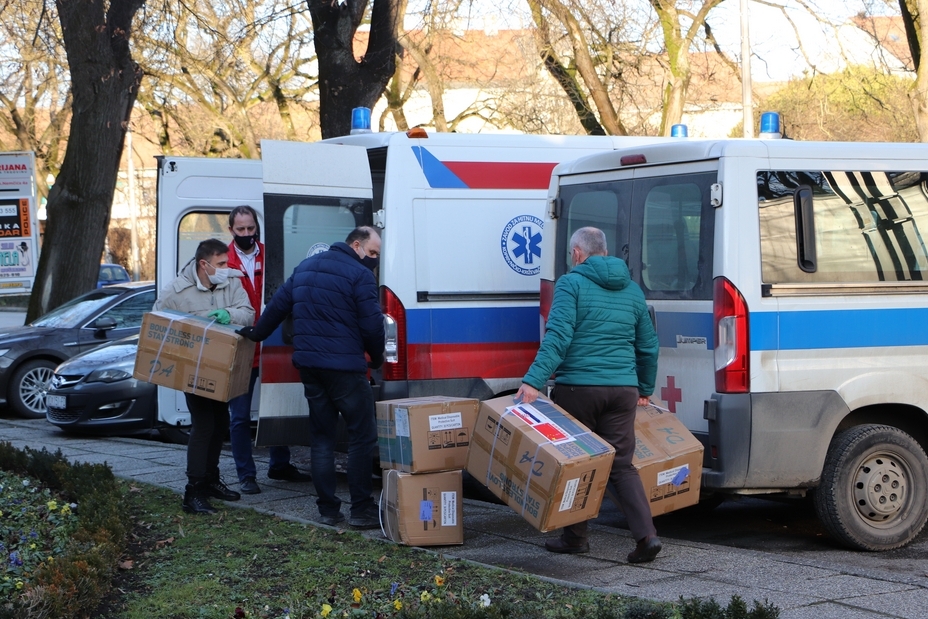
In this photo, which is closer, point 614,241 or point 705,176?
point 705,176

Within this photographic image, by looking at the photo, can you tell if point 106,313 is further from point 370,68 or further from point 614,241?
point 614,241

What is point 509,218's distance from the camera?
289 inches

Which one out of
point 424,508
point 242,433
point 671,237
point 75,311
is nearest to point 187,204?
point 242,433

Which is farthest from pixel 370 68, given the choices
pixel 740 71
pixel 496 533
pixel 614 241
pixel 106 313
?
pixel 740 71

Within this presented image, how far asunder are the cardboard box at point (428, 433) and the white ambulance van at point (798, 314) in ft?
3.62

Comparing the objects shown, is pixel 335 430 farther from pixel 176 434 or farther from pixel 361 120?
pixel 176 434

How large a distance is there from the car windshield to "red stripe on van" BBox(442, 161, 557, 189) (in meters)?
6.70

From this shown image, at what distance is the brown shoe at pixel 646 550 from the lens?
5539 millimetres

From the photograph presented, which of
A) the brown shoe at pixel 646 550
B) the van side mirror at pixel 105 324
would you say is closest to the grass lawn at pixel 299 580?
the brown shoe at pixel 646 550

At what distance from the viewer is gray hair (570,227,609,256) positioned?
5.73 m

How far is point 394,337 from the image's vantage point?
22.5ft

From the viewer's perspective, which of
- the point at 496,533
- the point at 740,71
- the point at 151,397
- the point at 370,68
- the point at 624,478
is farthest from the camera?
the point at 740,71

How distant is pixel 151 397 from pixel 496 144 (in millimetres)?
4955

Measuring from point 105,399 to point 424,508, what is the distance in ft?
18.4
